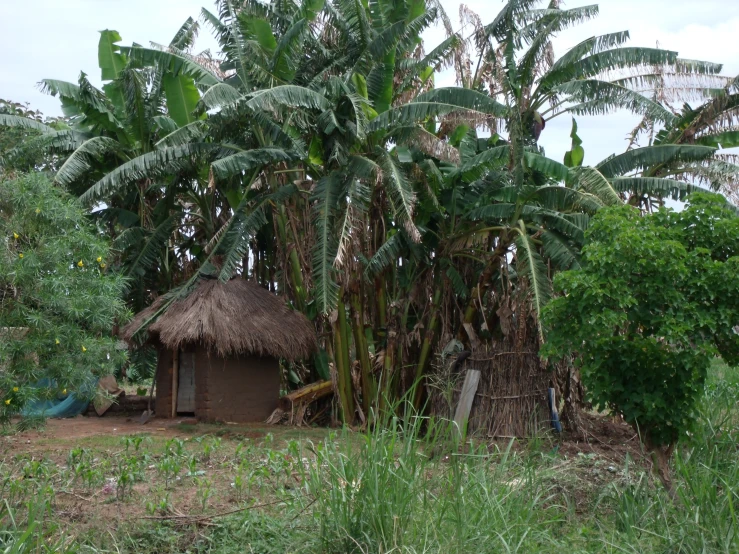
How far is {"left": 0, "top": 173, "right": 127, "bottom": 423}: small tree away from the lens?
24.3 ft

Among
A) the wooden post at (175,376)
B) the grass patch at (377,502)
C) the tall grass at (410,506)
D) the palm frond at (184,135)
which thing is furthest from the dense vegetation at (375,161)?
the tall grass at (410,506)

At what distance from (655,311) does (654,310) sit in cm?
1

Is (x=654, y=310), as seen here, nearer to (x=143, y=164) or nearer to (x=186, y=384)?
(x=143, y=164)

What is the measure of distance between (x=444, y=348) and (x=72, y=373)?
5.48 m

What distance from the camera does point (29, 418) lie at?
27.0ft

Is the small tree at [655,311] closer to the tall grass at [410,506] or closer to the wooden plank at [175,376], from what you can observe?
the tall grass at [410,506]

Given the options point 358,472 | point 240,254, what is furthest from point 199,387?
point 358,472

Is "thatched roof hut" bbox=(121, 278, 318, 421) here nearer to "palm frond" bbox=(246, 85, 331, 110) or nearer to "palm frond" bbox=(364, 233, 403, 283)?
"palm frond" bbox=(364, 233, 403, 283)

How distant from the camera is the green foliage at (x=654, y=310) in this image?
6.66 m

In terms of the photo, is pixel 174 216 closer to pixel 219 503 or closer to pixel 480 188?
pixel 480 188

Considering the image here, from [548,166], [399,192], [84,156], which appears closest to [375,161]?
[399,192]

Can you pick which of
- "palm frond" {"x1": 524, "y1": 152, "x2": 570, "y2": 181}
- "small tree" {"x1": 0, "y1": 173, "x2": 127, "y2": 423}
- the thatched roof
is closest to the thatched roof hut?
the thatched roof

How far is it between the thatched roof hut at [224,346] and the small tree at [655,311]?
540cm

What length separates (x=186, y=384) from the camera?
12656mm
